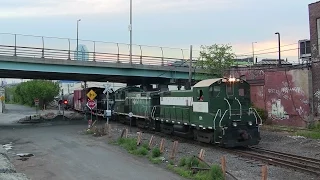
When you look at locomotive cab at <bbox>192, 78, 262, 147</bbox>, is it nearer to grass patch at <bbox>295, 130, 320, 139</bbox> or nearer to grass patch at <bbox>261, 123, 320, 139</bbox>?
grass patch at <bbox>295, 130, 320, 139</bbox>

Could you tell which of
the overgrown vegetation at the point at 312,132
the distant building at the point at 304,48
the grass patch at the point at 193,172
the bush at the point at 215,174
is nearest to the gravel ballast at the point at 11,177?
the grass patch at the point at 193,172

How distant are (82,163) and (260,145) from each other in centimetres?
986

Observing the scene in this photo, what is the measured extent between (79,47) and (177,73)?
11.2 meters

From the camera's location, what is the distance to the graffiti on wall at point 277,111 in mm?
28211

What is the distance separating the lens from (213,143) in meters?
19.0

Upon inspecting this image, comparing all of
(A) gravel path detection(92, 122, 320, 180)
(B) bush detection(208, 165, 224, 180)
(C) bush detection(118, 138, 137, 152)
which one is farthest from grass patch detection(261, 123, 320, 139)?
(B) bush detection(208, 165, 224, 180)

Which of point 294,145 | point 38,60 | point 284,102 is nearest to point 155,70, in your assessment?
point 38,60

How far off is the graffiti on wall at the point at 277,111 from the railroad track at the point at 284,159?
1109cm

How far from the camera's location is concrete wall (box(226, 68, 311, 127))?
26.4 m

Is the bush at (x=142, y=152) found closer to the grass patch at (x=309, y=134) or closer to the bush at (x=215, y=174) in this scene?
the bush at (x=215, y=174)

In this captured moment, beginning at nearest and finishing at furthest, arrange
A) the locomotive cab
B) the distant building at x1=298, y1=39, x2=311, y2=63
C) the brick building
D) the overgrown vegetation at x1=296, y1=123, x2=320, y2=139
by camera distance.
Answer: the locomotive cab, the overgrown vegetation at x1=296, y1=123, x2=320, y2=139, the brick building, the distant building at x1=298, y1=39, x2=311, y2=63

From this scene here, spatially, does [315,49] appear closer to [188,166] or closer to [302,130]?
[302,130]

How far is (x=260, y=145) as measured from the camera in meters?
19.6

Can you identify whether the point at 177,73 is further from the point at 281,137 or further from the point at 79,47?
the point at 281,137
